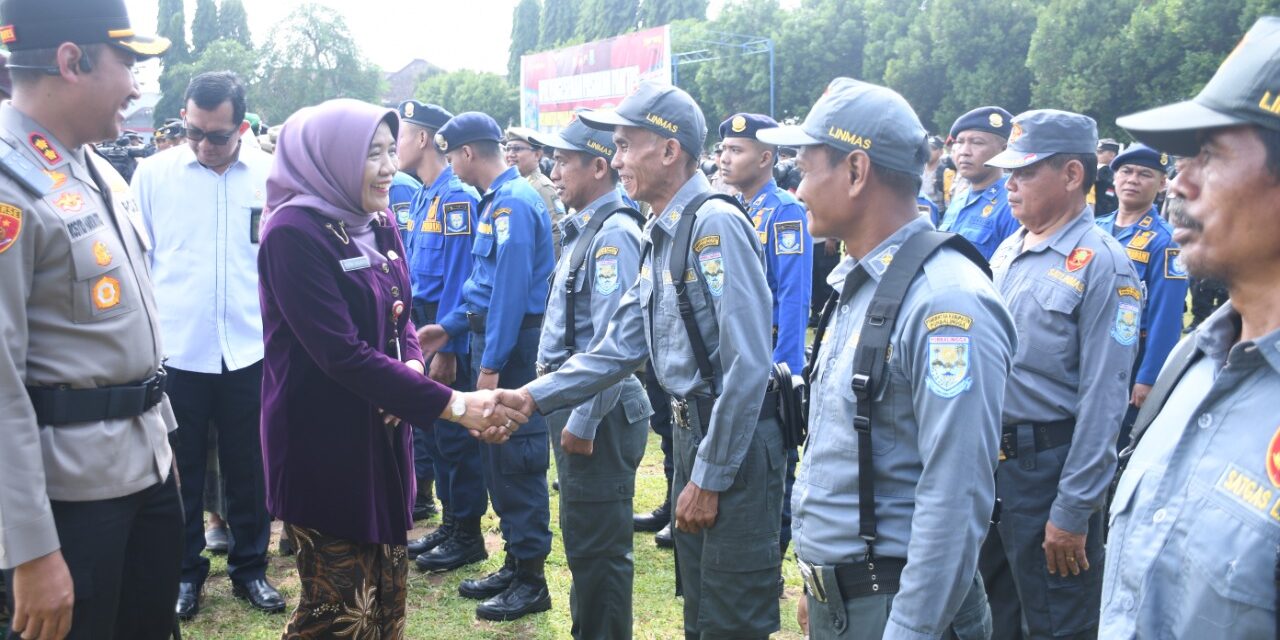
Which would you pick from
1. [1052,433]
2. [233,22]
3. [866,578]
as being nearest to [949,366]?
[866,578]

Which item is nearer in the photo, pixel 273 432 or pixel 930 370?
pixel 930 370

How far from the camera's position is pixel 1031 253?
11.6ft

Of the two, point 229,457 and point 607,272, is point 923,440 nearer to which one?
point 607,272

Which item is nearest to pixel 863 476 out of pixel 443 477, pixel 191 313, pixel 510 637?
pixel 510 637

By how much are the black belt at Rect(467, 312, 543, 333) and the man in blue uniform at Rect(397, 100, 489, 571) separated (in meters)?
0.27

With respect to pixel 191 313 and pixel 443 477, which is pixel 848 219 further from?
pixel 443 477

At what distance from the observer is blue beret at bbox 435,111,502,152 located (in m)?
5.47

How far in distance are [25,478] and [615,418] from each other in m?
2.09

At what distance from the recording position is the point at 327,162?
2996 mm

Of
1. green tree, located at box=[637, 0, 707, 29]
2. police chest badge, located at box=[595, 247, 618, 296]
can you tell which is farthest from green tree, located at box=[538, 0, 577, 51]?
police chest badge, located at box=[595, 247, 618, 296]

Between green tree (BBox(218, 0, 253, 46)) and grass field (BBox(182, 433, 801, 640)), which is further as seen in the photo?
green tree (BBox(218, 0, 253, 46))

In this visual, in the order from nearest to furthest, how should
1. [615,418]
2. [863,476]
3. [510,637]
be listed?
[863,476], [615,418], [510,637]

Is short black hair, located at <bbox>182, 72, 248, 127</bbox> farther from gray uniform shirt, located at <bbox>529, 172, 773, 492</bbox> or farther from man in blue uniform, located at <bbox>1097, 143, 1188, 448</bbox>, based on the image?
man in blue uniform, located at <bbox>1097, 143, 1188, 448</bbox>

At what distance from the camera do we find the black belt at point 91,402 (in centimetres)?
Result: 244
